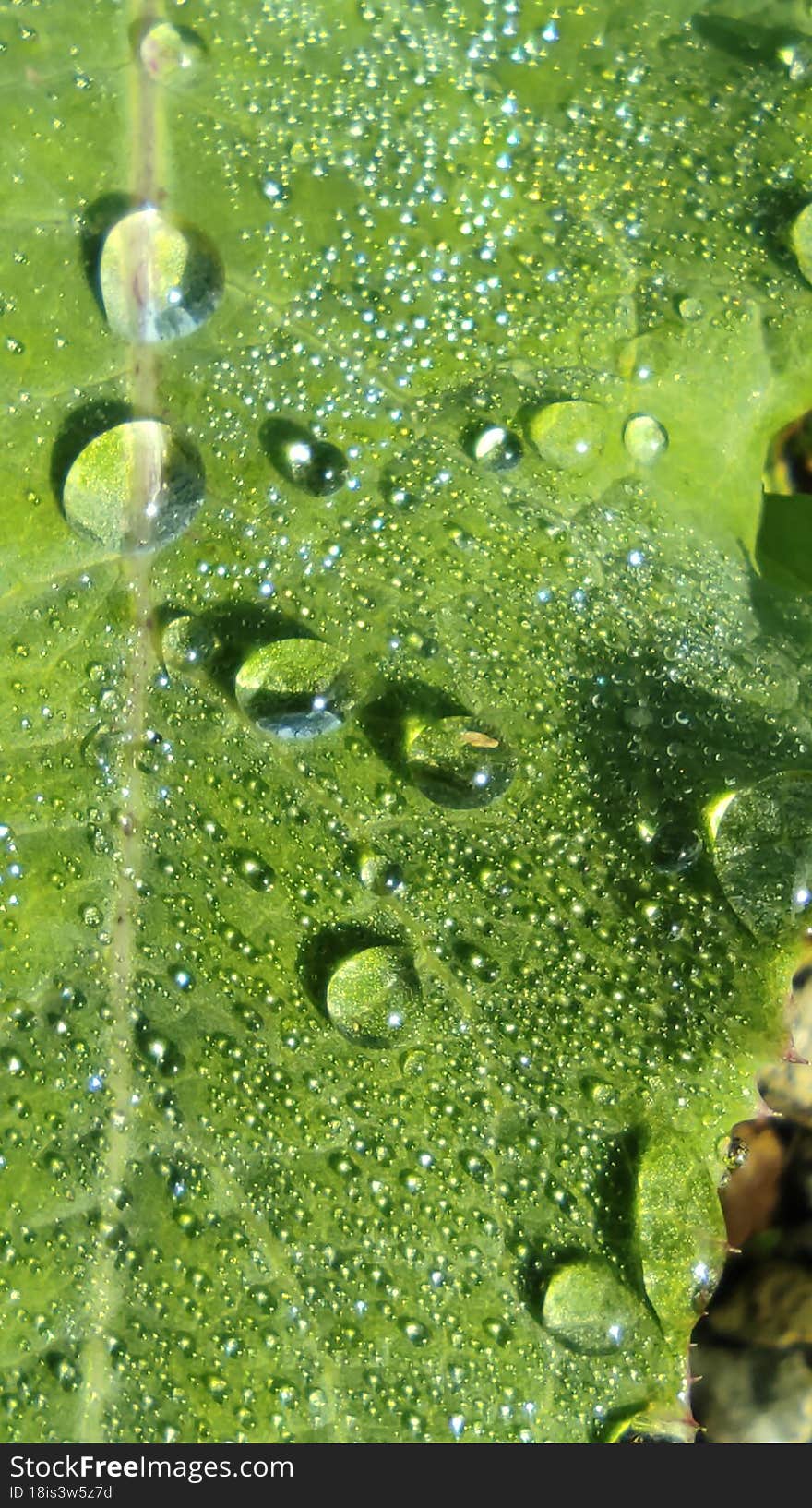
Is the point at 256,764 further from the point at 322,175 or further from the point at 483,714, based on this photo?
the point at 322,175

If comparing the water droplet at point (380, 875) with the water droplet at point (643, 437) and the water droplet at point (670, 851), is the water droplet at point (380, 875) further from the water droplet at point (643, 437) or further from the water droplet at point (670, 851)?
the water droplet at point (643, 437)

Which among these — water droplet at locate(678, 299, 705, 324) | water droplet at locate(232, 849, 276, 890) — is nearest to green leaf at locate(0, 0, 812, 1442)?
water droplet at locate(232, 849, 276, 890)

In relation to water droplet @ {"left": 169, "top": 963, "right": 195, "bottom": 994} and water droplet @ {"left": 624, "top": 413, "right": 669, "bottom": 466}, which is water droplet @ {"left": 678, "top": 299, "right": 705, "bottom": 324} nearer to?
water droplet @ {"left": 624, "top": 413, "right": 669, "bottom": 466}

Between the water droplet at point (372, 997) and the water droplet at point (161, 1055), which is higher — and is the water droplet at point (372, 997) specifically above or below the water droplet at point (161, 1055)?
above

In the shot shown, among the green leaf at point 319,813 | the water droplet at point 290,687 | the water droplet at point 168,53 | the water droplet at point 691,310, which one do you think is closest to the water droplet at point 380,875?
the green leaf at point 319,813

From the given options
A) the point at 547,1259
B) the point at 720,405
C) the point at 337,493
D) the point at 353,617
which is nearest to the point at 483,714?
the point at 353,617

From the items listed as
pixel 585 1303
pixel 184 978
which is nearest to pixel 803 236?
pixel 184 978

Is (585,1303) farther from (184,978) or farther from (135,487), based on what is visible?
(135,487)
